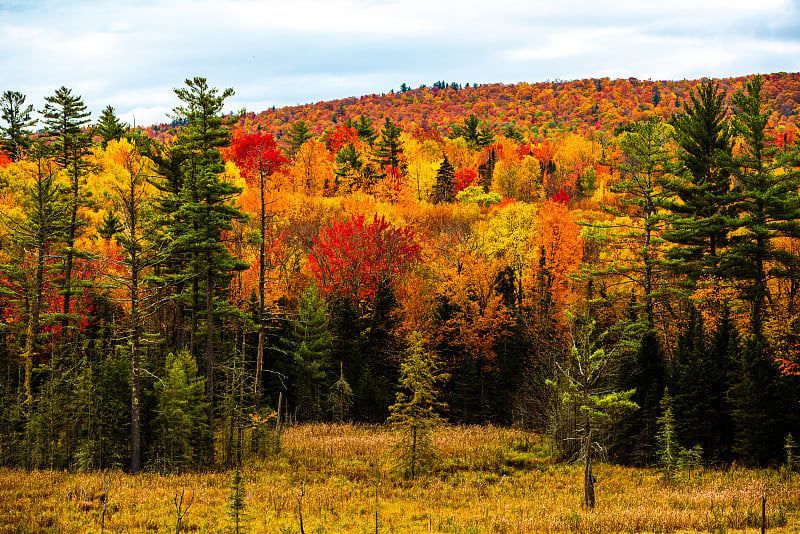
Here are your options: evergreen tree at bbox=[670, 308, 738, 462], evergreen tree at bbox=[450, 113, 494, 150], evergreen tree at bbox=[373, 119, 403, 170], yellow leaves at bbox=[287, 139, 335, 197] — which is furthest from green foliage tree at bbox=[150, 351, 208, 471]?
evergreen tree at bbox=[450, 113, 494, 150]

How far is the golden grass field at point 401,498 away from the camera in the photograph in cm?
1691

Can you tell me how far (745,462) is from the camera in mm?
26625

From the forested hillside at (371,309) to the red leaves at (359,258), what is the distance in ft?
0.82

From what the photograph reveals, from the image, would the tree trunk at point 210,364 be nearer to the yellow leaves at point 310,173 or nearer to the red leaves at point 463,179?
the yellow leaves at point 310,173

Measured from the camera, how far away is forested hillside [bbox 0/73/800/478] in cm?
2602

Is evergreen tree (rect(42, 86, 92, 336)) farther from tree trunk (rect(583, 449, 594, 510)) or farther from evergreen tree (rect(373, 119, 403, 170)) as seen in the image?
evergreen tree (rect(373, 119, 403, 170))

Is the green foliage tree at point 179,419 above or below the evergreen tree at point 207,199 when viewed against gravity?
below

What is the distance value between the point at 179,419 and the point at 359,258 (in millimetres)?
26029

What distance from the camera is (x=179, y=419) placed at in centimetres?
2527

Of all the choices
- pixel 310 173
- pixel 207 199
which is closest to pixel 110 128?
pixel 310 173

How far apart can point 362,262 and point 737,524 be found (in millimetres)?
36669

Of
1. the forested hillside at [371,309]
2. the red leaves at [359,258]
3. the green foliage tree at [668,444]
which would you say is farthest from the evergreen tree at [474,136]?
the green foliage tree at [668,444]

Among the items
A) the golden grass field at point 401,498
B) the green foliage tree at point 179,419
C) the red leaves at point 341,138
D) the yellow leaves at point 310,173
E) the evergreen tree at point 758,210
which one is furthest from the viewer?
the red leaves at point 341,138

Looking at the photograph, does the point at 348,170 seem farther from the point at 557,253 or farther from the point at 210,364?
the point at 210,364
